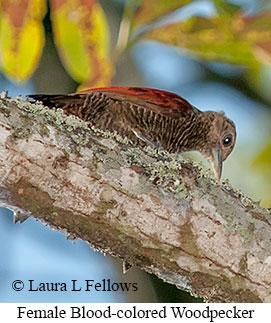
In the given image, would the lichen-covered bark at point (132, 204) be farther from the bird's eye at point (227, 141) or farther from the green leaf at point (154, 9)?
the bird's eye at point (227, 141)

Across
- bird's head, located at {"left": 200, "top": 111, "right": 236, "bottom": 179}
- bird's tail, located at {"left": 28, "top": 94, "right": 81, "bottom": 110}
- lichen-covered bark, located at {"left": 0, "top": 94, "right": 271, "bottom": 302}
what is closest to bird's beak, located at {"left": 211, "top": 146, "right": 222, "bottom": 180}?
bird's head, located at {"left": 200, "top": 111, "right": 236, "bottom": 179}

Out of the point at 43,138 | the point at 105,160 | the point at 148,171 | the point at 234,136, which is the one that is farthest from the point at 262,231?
the point at 234,136

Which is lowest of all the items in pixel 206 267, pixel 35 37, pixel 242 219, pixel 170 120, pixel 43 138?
pixel 206 267

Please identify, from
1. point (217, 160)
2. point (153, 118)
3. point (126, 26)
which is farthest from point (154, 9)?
point (217, 160)

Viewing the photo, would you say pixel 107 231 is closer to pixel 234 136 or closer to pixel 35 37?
pixel 35 37

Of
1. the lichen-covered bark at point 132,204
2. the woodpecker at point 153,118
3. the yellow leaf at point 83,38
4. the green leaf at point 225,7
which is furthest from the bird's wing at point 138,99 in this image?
the lichen-covered bark at point 132,204

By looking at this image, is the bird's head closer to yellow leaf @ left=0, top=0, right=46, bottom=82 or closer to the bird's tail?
the bird's tail

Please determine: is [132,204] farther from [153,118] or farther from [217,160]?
[217,160]
